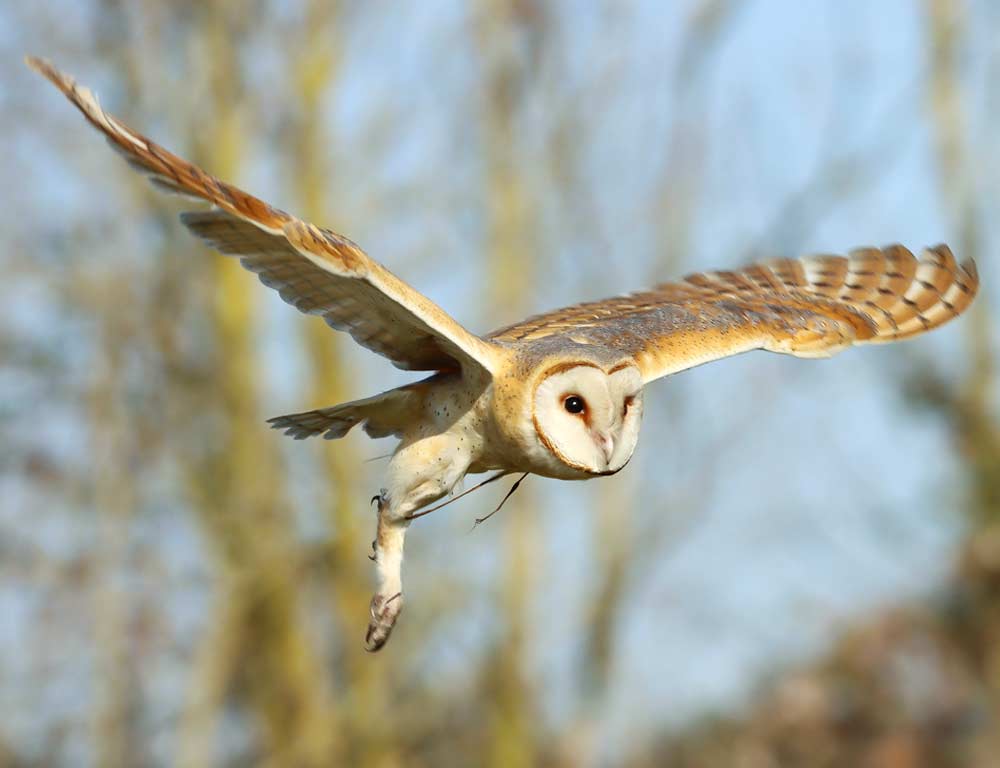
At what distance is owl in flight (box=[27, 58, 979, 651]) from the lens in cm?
430

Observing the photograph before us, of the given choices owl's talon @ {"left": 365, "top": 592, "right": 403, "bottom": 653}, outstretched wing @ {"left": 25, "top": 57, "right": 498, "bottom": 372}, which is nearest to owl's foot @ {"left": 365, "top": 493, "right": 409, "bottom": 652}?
owl's talon @ {"left": 365, "top": 592, "right": 403, "bottom": 653}

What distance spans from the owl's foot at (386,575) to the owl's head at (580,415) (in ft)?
1.88

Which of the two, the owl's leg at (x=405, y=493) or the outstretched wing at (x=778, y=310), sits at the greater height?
the outstretched wing at (x=778, y=310)

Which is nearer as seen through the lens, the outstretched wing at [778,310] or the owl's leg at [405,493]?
the owl's leg at [405,493]

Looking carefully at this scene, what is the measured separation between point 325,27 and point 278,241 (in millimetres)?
10122

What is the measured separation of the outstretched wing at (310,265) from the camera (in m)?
4.23

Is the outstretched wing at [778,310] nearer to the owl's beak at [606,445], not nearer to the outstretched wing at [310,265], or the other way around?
the owl's beak at [606,445]

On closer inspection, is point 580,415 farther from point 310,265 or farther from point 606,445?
point 310,265

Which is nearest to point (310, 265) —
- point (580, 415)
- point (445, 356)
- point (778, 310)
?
point (445, 356)

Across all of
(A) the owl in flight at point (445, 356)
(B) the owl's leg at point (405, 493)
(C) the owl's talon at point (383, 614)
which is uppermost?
(A) the owl in flight at point (445, 356)

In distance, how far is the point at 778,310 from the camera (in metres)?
5.70

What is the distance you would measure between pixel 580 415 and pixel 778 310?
1.39 m

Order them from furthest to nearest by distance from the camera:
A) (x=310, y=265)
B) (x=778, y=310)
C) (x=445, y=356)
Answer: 1. (x=778, y=310)
2. (x=445, y=356)
3. (x=310, y=265)

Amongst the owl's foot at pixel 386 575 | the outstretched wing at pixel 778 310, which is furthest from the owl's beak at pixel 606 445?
the owl's foot at pixel 386 575
